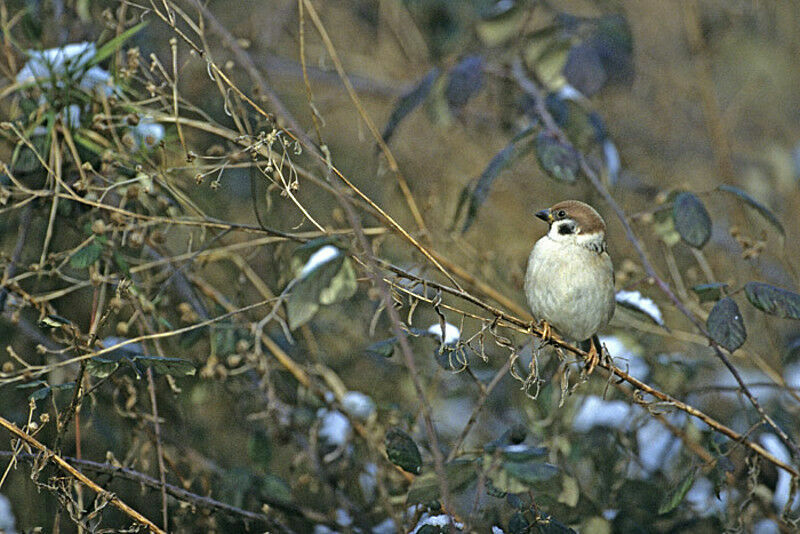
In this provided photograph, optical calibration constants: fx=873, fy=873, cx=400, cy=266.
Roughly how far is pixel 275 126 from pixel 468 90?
1192 mm

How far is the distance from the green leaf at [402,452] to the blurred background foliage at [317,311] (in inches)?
0.4

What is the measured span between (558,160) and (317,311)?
33.8 inches

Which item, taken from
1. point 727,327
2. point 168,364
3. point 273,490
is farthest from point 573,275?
point 168,364

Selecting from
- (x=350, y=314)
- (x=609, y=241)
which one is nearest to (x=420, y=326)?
(x=350, y=314)

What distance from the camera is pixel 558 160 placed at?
264cm

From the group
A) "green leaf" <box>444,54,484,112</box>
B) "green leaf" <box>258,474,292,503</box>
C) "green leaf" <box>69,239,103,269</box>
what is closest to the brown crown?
"green leaf" <box>444,54,484,112</box>

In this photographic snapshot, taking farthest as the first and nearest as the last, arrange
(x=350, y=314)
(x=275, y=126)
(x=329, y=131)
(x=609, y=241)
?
(x=329, y=131) < (x=609, y=241) < (x=350, y=314) < (x=275, y=126)

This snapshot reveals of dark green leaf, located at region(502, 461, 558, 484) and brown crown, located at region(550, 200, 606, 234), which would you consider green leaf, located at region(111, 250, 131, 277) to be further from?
brown crown, located at region(550, 200, 606, 234)

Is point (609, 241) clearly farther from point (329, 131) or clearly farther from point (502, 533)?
point (502, 533)

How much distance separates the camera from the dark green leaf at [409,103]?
2.90 metres

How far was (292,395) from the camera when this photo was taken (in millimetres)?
3096

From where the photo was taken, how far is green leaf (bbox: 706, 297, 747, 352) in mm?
2189

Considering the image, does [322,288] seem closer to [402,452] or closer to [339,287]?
[339,287]

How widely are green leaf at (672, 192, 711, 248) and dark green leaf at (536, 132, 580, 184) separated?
0.32 metres
